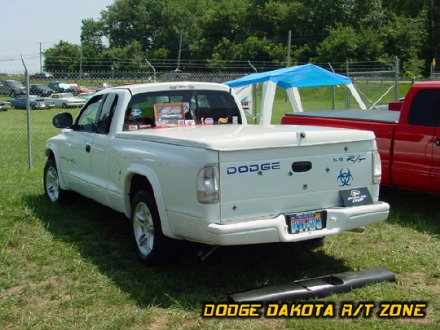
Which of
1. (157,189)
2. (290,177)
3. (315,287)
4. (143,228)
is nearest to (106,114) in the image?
(143,228)

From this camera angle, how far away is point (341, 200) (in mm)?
4977

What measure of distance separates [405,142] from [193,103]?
2.80m

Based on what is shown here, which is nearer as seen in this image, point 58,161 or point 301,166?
point 301,166

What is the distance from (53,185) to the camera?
7.89 m

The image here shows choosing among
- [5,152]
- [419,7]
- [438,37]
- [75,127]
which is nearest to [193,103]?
[75,127]

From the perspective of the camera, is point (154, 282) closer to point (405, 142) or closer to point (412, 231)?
point (412, 231)

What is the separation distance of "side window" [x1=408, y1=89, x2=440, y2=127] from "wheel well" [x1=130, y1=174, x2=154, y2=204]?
3.73 meters

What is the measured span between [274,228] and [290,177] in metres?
0.50

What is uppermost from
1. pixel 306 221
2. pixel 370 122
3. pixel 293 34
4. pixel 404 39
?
pixel 293 34

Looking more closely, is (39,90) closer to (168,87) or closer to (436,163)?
(168,87)

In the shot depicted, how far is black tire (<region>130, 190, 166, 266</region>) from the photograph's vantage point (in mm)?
5033

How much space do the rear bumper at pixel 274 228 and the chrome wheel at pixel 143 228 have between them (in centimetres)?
98

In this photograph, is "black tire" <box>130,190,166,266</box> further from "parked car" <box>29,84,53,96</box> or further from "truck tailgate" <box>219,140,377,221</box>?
"parked car" <box>29,84,53,96</box>

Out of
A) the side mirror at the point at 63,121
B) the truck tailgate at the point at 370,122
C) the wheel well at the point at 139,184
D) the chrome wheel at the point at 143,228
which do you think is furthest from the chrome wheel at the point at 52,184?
the truck tailgate at the point at 370,122
